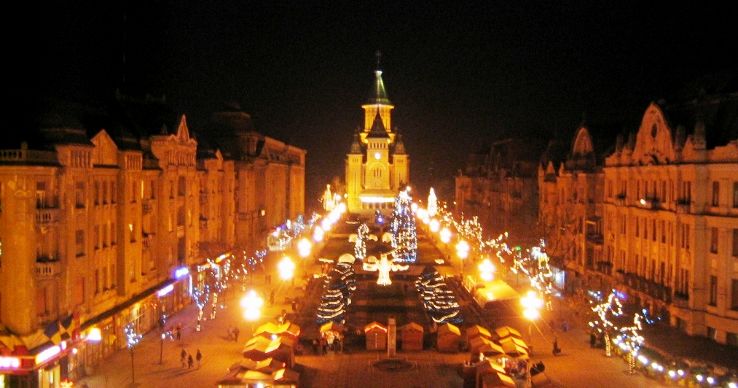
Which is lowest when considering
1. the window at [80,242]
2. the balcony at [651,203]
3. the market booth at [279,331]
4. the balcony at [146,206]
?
the market booth at [279,331]

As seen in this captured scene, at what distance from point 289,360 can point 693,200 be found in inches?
1009

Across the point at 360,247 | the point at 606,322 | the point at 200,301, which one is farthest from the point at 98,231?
the point at 360,247

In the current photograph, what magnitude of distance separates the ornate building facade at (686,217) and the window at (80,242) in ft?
115

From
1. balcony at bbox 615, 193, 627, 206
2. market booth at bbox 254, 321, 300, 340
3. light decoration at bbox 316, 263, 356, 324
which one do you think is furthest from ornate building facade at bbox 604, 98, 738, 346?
market booth at bbox 254, 321, 300, 340

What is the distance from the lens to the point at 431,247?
4483 inches

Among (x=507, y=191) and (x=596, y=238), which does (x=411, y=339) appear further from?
(x=507, y=191)

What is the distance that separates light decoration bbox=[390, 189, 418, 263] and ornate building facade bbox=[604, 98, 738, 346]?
1219 inches

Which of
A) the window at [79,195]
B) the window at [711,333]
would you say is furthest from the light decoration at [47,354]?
the window at [711,333]

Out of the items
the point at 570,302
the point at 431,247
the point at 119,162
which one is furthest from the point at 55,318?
the point at 431,247

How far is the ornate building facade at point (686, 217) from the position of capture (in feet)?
145

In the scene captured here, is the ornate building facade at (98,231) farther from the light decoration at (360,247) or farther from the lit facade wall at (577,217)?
the lit facade wall at (577,217)

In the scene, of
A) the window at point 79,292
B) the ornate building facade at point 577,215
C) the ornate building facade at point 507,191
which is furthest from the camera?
the ornate building facade at point 507,191

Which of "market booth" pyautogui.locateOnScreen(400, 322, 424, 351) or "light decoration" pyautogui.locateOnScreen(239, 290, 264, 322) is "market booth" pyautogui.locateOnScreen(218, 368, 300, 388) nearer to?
"market booth" pyautogui.locateOnScreen(400, 322, 424, 351)

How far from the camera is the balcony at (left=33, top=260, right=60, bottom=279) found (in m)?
38.4
